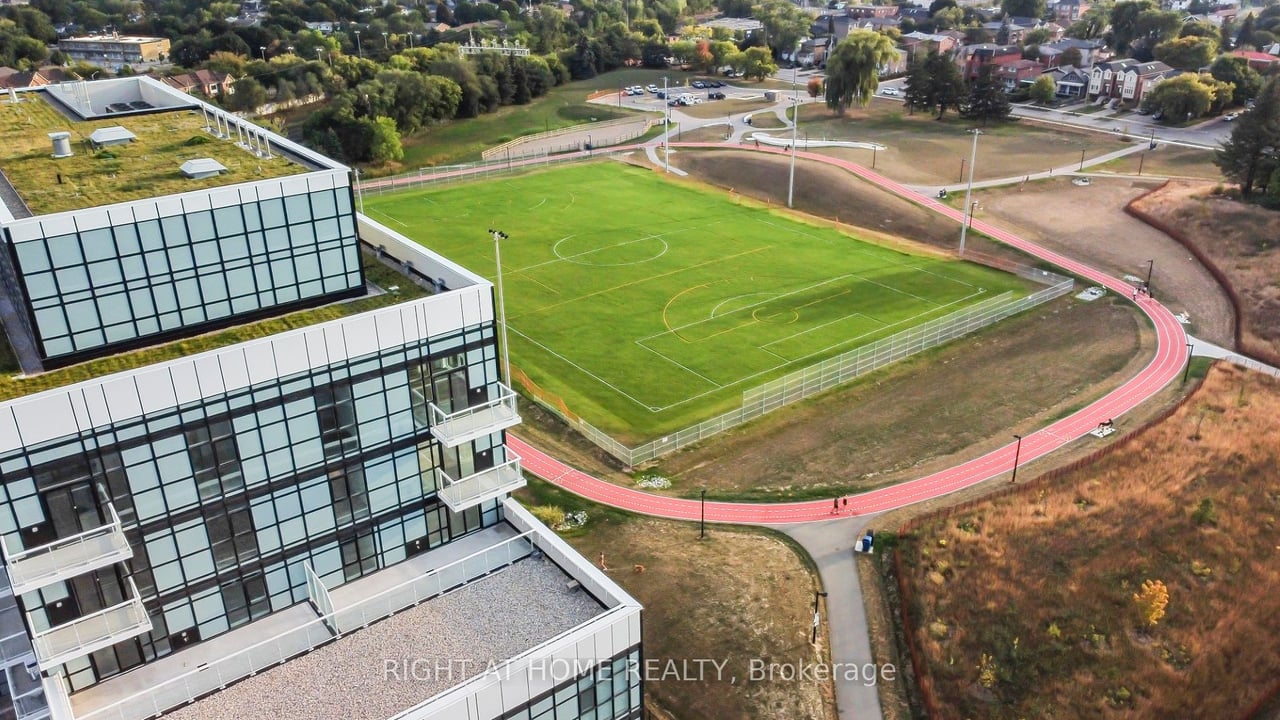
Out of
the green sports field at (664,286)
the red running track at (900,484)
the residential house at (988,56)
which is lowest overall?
the red running track at (900,484)

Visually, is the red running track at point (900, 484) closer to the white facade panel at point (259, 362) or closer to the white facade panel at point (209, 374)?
the white facade panel at point (259, 362)

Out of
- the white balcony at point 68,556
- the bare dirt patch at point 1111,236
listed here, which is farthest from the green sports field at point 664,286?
the white balcony at point 68,556

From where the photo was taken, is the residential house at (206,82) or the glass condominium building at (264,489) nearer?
the glass condominium building at (264,489)

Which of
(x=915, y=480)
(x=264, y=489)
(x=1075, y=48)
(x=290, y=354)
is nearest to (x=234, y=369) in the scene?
(x=290, y=354)

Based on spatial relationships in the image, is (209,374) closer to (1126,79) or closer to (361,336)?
(361,336)

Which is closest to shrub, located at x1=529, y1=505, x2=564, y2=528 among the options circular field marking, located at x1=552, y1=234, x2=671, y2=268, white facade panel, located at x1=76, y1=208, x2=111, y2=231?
white facade panel, located at x1=76, y1=208, x2=111, y2=231

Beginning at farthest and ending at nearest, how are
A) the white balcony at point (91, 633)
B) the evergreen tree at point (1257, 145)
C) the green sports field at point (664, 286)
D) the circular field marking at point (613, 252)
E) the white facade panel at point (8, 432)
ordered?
the evergreen tree at point (1257, 145) → the circular field marking at point (613, 252) → the green sports field at point (664, 286) → the white balcony at point (91, 633) → the white facade panel at point (8, 432)

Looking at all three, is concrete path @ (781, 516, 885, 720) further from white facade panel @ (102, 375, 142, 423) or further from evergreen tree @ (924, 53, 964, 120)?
evergreen tree @ (924, 53, 964, 120)

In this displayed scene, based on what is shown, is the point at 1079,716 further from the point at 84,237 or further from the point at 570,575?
the point at 84,237
